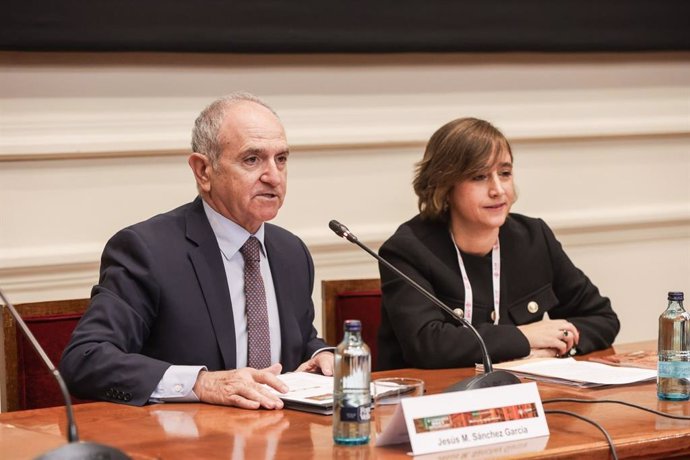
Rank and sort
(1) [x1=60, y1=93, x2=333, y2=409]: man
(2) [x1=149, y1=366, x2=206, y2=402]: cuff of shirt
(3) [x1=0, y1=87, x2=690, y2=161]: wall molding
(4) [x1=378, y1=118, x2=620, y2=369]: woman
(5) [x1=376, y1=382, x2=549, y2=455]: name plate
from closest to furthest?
(5) [x1=376, y1=382, x2=549, y2=455]: name plate < (2) [x1=149, y1=366, x2=206, y2=402]: cuff of shirt < (1) [x1=60, y1=93, x2=333, y2=409]: man < (4) [x1=378, y1=118, x2=620, y2=369]: woman < (3) [x1=0, y1=87, x2=690, y2=161]: wall molding

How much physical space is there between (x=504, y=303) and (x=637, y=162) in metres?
1.68

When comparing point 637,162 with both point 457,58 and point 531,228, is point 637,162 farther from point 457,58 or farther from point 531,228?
point 531,228

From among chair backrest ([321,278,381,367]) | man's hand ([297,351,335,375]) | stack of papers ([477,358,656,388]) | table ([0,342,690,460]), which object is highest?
chair backrest ([321,278,381,367])

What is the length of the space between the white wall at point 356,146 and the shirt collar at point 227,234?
947 mm

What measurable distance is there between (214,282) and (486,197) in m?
1.03

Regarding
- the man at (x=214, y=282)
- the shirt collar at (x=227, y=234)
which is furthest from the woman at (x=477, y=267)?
the shirt collar at (x=227, y=234)

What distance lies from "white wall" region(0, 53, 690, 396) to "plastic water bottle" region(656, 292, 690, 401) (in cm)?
182

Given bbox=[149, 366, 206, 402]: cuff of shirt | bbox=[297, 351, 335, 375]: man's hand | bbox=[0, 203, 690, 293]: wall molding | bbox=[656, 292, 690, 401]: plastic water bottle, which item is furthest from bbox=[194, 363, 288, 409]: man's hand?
bbox=[0, 203, 690, 293]: wall molding

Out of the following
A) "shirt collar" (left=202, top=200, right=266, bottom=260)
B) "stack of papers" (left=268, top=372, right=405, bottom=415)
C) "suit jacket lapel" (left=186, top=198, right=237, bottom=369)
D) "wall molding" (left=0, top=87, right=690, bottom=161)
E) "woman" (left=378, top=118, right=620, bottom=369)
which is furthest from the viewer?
"wall molding" (left=0, top=87, right=690, bottom=161)

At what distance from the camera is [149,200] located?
397cm

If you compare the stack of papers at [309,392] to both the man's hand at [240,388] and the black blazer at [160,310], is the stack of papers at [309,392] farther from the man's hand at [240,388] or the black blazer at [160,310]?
the black blazer at [160,310]

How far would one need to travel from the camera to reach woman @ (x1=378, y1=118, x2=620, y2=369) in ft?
11.1

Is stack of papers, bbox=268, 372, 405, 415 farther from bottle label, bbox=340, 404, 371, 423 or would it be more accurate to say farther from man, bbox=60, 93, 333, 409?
bottle label, bbox=340, 404, 371, 423

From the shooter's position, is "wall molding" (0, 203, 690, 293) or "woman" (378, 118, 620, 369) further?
"wall molding" (0, 203, 690, 293)
